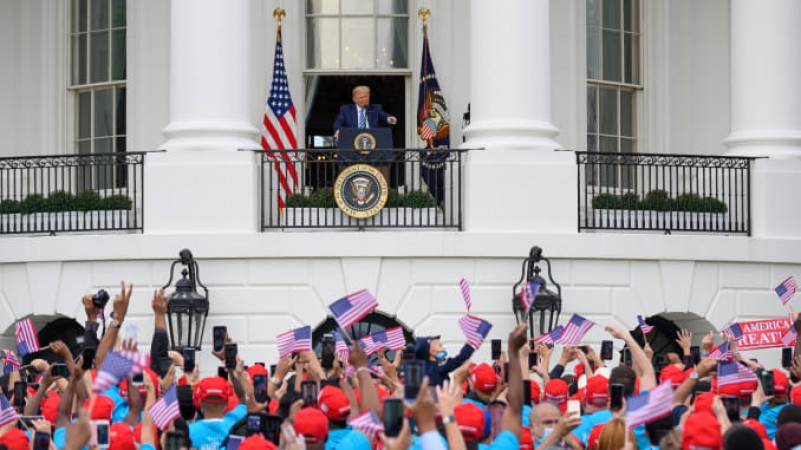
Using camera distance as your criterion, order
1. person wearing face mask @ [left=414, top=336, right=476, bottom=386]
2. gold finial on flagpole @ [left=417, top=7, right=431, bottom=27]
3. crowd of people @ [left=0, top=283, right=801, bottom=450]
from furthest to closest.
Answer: gold finial on flagpole @ [left=417, top=7, right=431, bottom=27]
person wearing face mask @ [left=414, top=336, right=476, bottom=386]
crowd of people @ [left=0, top=283, right=801, bottom=450]

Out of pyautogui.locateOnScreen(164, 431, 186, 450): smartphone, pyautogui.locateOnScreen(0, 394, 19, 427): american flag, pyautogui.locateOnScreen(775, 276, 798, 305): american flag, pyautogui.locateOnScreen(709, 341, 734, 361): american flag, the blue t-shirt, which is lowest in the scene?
the blue t-shirt

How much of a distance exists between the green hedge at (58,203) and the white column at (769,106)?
8.40 meters

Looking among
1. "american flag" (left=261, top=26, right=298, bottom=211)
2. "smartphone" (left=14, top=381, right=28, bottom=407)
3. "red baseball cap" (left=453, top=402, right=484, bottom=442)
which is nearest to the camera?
"red baseball cap" (left=453, top=402, right=484, bottom=442)

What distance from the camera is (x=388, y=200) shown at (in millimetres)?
26578

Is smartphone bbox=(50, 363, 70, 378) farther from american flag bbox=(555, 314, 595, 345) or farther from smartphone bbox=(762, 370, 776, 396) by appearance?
smartphone bbox=(762, 370, 776, 396)

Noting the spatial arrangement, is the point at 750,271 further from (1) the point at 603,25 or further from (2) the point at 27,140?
(2) the point at 27,140

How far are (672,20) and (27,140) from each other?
9757mm

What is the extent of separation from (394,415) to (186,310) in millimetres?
14194

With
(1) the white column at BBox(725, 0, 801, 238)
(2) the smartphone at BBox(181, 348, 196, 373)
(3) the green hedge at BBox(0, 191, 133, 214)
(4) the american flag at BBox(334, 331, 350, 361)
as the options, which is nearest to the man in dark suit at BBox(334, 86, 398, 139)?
(3) the green hedge at BBox(0, 191, 133, 214)

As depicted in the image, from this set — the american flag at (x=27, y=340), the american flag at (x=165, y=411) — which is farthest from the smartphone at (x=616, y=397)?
the american flag at (x=27, y=340)

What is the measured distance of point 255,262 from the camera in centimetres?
2591

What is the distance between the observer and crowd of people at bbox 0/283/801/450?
11586mm

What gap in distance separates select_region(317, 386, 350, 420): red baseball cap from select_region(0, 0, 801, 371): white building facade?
37.5 ft

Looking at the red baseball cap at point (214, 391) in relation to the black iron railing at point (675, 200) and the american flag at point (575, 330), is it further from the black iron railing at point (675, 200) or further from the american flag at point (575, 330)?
the black iron railing at point (675, 200)
